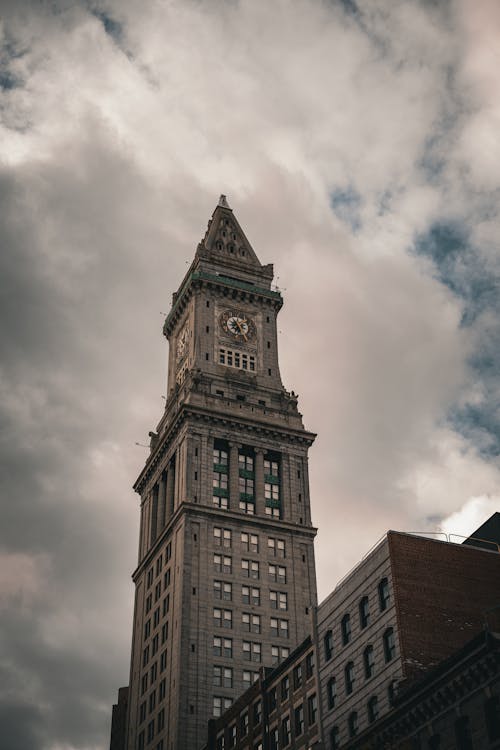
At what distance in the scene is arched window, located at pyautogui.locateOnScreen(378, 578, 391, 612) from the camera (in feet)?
246

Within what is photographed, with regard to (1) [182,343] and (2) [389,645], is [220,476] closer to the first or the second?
(1) [182,343]

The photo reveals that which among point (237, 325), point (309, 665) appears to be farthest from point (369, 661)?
point (237, 325)

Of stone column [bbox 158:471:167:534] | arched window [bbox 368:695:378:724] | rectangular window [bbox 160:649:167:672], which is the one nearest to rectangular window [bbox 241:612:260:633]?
rectangular window [bbox 160:649:167:672]

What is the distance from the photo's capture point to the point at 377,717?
7100 cm

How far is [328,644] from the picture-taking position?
8219 cm

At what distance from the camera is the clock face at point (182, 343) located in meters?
160

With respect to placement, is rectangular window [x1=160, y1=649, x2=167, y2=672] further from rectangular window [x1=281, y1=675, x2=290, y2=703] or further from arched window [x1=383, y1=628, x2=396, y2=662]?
arched window [x1=383, y1=628, x2=396, y2=662]

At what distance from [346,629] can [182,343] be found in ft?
288

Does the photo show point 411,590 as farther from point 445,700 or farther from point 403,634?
point 445,700

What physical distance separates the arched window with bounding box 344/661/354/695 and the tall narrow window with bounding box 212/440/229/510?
58468 millimetres

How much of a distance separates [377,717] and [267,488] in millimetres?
70720

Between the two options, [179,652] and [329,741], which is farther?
[179,652]

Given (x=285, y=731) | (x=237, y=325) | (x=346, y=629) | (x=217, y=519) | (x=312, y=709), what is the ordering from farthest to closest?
(x=237, y=325) < (x=217, y=519) < (x=285, y=731) < (x=312, y=709) < (x=346, y=629)

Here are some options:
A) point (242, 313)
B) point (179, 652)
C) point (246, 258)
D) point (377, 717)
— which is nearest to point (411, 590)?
point (377, 717)
